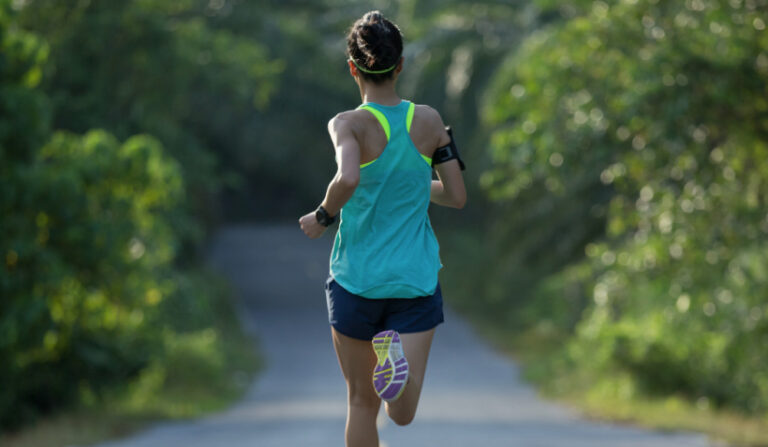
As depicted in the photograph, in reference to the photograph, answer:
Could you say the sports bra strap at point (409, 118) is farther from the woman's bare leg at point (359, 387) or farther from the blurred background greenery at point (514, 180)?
the blurred background greenery at point (514, 180)

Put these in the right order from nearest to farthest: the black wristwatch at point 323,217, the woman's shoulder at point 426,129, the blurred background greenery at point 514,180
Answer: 1. the black wristwatch at point 323,217
2. the woman's shoulder at point 426,129
3. the blurred background greenery at point 514,180

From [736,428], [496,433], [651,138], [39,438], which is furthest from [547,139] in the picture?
[39,438]

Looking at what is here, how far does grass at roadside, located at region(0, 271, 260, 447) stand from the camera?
399 inches

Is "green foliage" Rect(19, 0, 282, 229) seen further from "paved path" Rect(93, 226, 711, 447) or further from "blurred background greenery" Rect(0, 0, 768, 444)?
"paved path" Rect(93, 226, 711, 447)

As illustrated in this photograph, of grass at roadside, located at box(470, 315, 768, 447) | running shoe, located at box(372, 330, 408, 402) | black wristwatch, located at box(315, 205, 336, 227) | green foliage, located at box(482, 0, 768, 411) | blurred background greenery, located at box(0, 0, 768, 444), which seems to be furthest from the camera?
grass at roadside, located at box(470, 315, 768, 447)

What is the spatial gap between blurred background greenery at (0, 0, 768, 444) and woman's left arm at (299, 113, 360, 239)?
491 cm

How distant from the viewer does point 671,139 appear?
8414 mm

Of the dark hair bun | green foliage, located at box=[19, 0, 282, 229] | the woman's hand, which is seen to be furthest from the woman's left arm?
green foliage, located at box=[19, 0, 282, 229]

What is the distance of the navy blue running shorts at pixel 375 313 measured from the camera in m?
3.79

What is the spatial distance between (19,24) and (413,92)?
24.4ft

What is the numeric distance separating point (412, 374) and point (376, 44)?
3.77ft

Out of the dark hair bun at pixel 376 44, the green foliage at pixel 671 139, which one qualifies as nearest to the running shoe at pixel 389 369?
the dark hair bun at pixel 376 44

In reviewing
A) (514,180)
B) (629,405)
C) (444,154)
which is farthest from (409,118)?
(629,405)

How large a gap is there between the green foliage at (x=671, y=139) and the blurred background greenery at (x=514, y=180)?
0.02m
